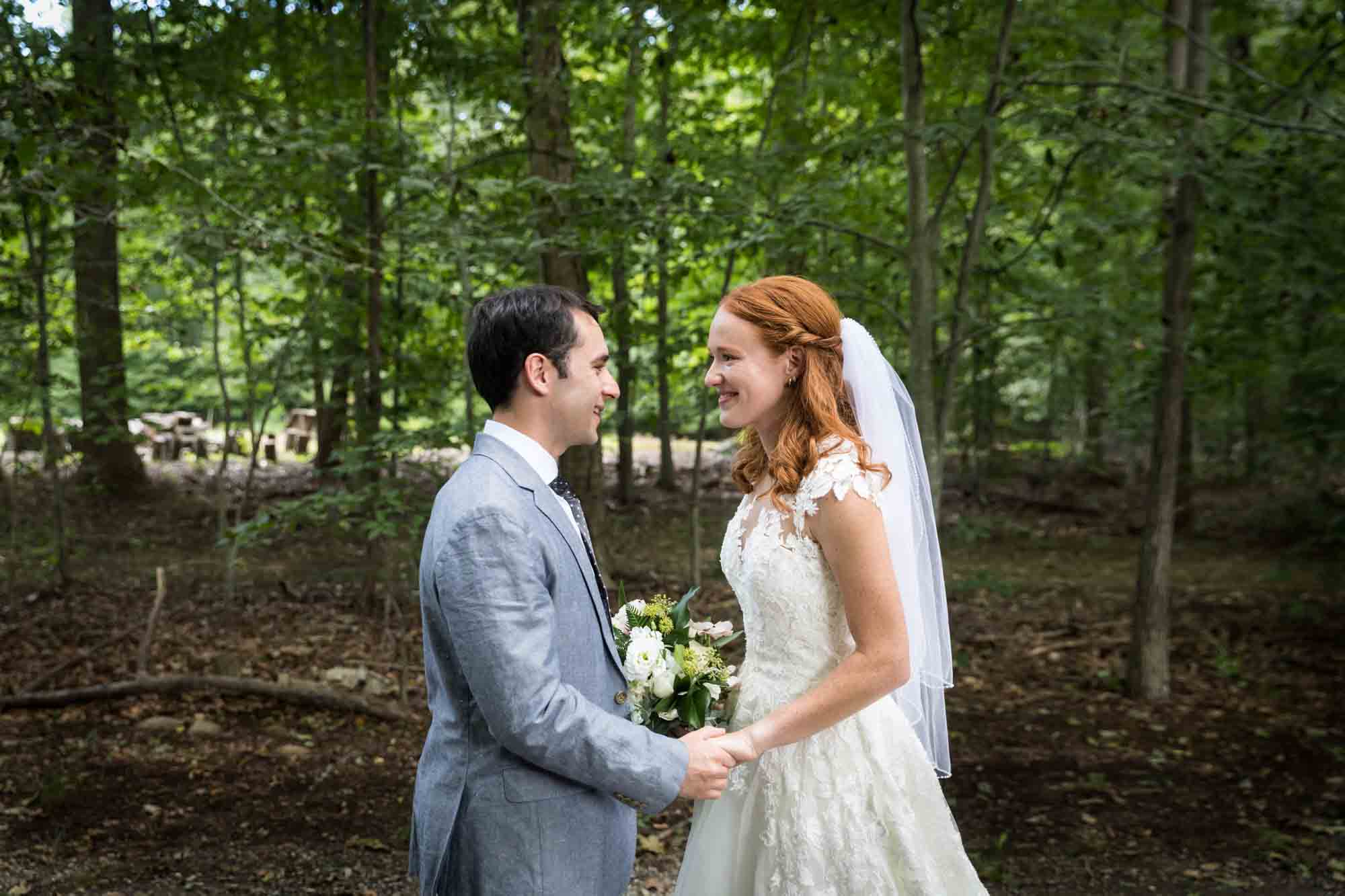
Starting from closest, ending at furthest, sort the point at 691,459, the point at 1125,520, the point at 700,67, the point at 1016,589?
the point at 700,67
the point at 1016,589
the point at 1125,520
the point at 691,459

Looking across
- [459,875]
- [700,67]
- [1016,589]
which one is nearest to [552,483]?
[459,875]

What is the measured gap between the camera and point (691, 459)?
20.0 meters

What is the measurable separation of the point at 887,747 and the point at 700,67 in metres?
7.33

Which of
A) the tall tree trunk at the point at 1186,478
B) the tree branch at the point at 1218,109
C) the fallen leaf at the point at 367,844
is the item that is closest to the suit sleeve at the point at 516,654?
the fallen leaf at the point at 367,844

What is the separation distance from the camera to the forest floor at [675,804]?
4.71 meters

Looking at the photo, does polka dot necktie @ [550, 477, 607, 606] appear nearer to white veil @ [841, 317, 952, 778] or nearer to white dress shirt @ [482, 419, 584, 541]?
white dress shirt @ [482, 419, 584, 541]

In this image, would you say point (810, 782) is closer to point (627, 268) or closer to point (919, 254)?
point (919, 254)

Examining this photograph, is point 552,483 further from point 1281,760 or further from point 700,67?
point 700,67

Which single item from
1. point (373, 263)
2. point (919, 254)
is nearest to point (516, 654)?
point (919, 254)

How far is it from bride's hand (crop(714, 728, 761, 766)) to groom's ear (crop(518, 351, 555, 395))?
826 millimetres

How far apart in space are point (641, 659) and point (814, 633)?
1.62 feet

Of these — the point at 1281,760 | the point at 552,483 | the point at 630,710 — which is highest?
the point at 552,483

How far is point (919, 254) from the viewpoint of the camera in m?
5.83

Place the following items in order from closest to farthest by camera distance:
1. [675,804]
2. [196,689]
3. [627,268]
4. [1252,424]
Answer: [675,804] → [196,689] → [627,268] → [1252,424]
